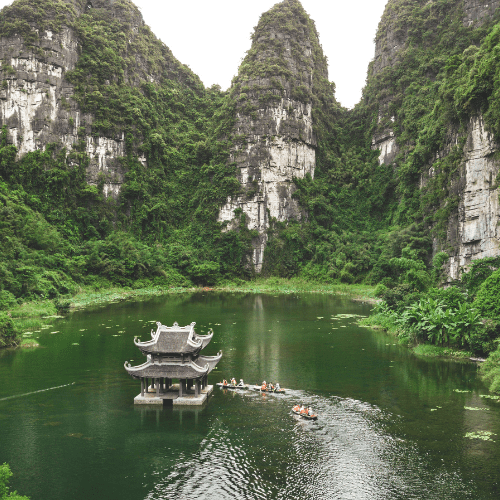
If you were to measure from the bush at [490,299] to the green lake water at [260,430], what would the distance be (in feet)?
8.76

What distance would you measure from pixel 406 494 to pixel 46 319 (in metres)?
28.8

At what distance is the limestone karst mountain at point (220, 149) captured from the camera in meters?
57.3

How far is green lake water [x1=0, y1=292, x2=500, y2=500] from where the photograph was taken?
10477 mm

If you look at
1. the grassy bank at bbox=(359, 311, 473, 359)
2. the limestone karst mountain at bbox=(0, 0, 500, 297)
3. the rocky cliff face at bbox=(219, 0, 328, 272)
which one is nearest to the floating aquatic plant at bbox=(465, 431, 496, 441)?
the grassy bank at bbox=(359, 311, 473, 359)

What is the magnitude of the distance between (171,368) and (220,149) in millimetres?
63005

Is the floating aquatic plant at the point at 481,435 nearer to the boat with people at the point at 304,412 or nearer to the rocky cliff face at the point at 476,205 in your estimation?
the boat with people at the point at 304,412

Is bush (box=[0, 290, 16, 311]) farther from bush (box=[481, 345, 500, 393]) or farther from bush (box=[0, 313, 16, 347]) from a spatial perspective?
bush (box=[481, 345, 500, 393])

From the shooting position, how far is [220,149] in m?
74.5

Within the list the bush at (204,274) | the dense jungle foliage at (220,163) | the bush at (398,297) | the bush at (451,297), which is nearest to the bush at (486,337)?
the bush at (451,297)

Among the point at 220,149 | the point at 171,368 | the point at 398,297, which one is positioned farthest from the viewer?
the point at 220,149

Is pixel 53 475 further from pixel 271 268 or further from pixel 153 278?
pixel 271 268

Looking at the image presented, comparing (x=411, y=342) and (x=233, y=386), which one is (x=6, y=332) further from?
(x=411, y=342)

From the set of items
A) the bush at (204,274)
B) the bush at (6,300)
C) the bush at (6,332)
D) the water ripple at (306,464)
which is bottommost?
the water ripple at (306,464)

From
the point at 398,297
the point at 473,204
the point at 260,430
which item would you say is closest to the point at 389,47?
the point at 473,204
